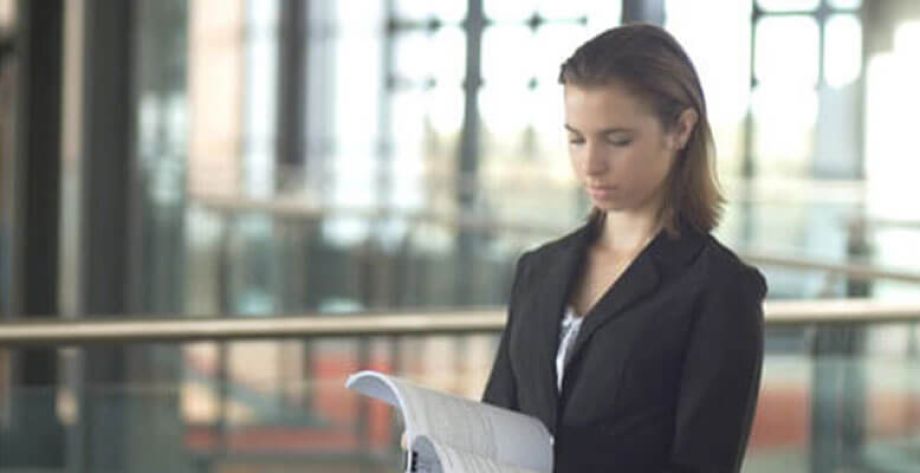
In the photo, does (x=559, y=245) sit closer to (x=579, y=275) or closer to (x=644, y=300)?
(x=579, y=275)

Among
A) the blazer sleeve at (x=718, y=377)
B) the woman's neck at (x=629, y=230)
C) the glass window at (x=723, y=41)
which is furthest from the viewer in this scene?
the glass window at (x=723, y=41)

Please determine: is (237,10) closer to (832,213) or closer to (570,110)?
(832,213)

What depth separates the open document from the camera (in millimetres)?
1585

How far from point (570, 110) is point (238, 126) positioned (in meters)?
25.8

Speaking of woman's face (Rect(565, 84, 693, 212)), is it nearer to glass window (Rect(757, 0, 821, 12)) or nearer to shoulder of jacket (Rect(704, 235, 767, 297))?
shoulder of jacket (Rect(704, 235, 767, 297))

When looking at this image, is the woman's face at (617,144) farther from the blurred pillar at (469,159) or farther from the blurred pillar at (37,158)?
the blurred pillar at (469,159)

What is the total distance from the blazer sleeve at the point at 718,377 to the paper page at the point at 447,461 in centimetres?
15

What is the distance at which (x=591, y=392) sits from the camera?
5.68 ft

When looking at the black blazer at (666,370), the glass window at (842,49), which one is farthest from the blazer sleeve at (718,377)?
the glass window at (842,49)

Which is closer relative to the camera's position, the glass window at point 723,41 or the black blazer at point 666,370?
the black blazer at point 666,370

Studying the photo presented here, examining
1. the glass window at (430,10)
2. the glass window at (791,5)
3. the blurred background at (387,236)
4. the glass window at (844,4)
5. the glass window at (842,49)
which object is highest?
the glass window at (430,10)

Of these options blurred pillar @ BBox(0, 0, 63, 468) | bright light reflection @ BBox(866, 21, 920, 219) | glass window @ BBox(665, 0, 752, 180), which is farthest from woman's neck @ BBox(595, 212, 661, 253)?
bright light reflection @ BBox(866, 21, 920, 219)

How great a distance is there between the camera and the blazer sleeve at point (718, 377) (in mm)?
1679

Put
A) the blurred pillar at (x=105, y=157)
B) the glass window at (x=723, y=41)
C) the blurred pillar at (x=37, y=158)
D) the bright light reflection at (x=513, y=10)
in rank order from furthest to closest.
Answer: the bright light reflection at (x=513, y=10) < the blurred pillar at (x=37, y=158) < the blurred pillar at (x=105, y=157) < the glass window at (x=723, y=41)
